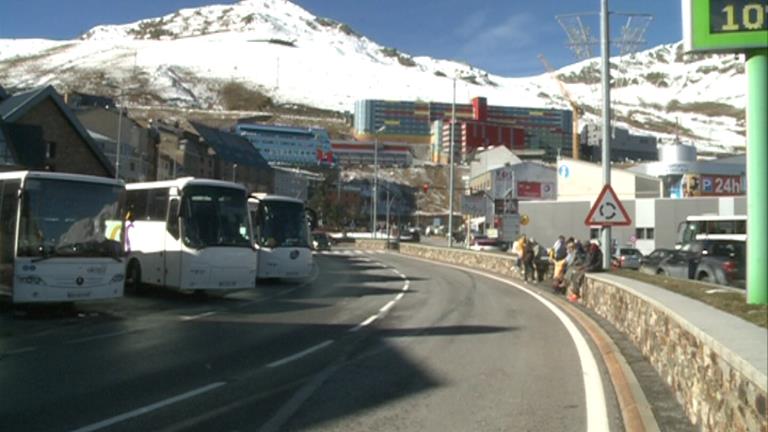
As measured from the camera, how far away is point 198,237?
17.6 m

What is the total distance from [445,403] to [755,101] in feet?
17.2

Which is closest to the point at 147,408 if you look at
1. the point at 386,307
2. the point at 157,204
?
the point at 386,307

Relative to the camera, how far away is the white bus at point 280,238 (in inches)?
920

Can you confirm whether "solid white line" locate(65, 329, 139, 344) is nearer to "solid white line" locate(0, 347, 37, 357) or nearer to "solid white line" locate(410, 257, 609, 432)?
"solid white line" locate(0, 347, 37, 357)

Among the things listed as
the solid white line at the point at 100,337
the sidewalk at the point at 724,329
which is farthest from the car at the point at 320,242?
the sidewalk at the point at 724,329

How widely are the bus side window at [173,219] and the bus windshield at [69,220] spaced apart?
7.76 feet

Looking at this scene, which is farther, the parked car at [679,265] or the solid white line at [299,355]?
the parked car at [679,265]

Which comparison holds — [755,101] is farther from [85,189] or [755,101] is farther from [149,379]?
[85,189]

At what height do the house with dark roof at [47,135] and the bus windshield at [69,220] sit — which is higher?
the house with dark roof at [47,135]

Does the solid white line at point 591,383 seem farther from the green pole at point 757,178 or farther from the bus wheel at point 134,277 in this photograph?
the bus wheel at point 134,277

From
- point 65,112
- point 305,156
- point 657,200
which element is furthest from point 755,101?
point 305,156

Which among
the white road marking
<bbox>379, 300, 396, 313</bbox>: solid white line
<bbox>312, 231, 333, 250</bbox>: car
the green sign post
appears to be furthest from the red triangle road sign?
<bbox>312, 231, 333, 250</bbox>: car

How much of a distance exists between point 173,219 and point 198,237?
2.74ft

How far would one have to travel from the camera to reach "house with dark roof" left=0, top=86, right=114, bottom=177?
3612cm
